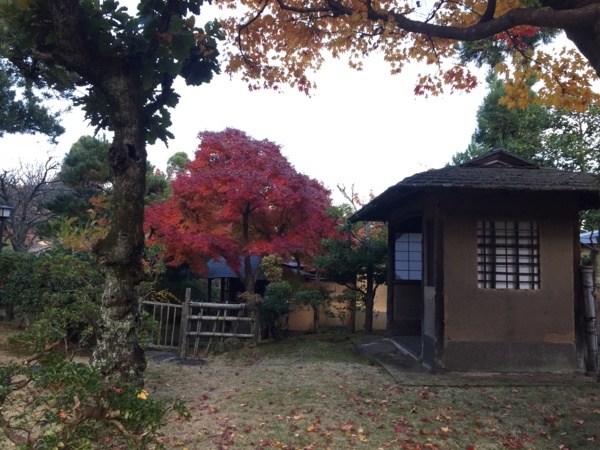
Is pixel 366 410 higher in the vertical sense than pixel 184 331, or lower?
lower

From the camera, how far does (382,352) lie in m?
10.6

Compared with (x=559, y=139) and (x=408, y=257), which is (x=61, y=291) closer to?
(x=408, y=257)

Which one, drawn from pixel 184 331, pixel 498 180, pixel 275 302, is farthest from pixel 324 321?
pixel 498 180

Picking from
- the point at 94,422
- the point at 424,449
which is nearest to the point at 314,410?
the point at 424,449

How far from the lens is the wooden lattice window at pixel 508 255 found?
8.71m

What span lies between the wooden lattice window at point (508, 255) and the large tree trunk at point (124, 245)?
5985mm

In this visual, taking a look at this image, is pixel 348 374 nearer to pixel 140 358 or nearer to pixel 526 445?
pixel 526 445

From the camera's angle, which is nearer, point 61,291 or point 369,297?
point 61,291

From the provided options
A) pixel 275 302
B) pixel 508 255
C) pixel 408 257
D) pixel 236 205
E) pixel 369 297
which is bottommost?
pixel 275 302

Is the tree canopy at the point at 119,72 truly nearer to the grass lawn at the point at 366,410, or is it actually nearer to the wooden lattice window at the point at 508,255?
the grass lawn at the point at 366,410

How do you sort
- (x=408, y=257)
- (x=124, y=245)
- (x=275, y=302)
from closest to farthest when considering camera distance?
(x=124, y=245), (x=275, y=302), (x=408, y=257)

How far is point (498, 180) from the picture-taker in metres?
8.37

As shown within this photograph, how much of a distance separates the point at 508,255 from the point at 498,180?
141 centimetres

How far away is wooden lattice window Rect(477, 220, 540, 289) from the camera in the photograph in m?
8.71
